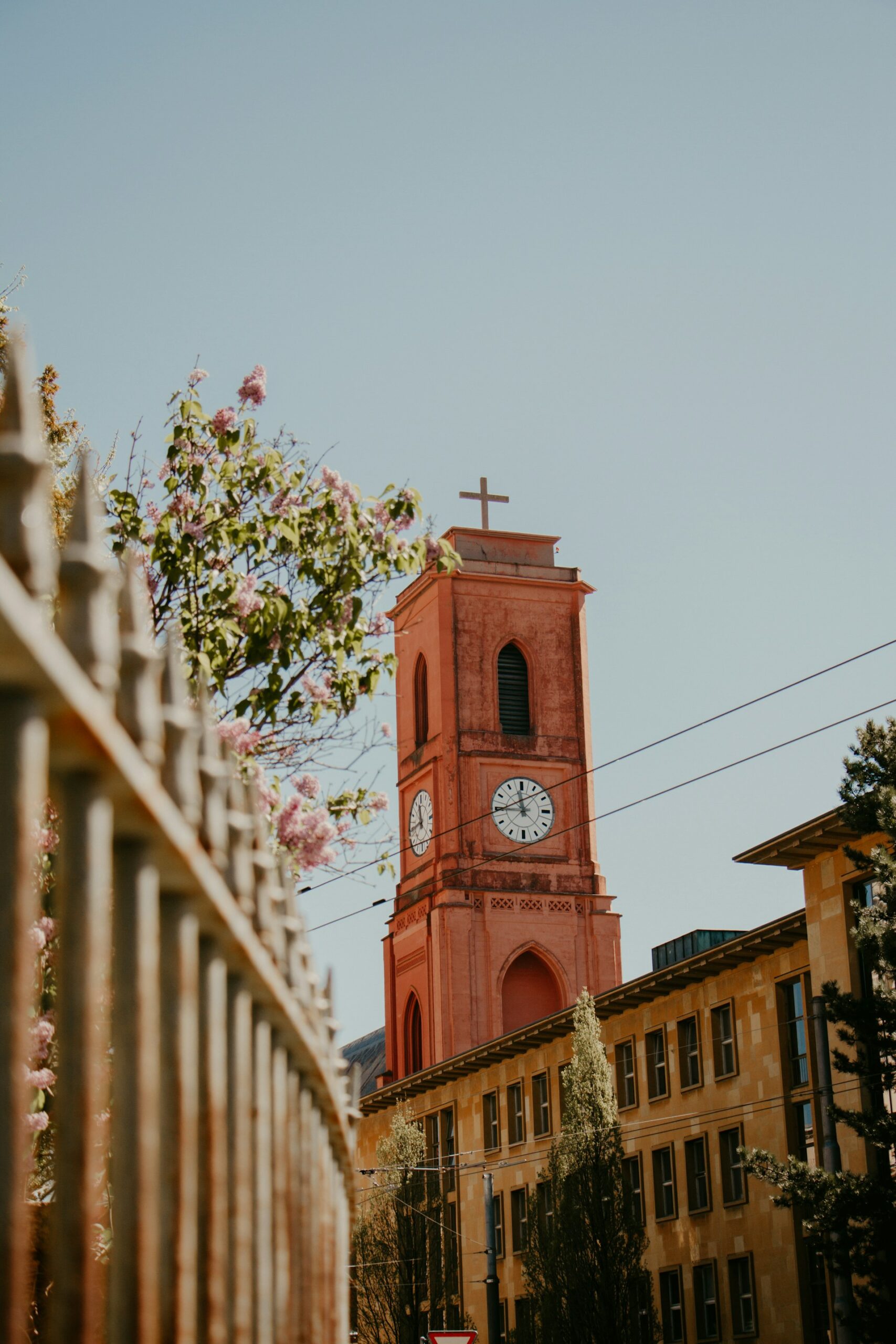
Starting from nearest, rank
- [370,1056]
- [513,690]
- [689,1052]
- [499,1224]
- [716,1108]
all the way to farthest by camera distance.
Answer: [716,1108], [689,1052], [499,1224], [513,690], [370,1056]

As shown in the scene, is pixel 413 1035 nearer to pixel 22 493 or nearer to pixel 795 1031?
pixel 795 1031

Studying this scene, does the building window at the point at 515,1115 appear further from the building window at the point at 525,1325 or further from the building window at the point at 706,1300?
the building window at the point at 706,1300

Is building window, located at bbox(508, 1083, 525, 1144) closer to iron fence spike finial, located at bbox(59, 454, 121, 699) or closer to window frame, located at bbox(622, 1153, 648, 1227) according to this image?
window frame, located at bbox(622, 1153, 648, 1227)

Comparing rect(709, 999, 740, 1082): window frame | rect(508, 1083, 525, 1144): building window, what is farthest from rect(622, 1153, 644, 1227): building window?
rect(508, 1083, 525, 1144): building window

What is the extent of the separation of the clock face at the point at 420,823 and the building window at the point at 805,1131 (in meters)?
27.9

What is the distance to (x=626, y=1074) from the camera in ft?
146

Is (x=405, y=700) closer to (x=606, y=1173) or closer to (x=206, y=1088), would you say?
(x=606, y=1173)

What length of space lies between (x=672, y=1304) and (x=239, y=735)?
35.1 m

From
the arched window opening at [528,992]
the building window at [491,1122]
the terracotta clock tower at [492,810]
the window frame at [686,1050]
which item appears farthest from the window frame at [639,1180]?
the arched window opening at [528,992]

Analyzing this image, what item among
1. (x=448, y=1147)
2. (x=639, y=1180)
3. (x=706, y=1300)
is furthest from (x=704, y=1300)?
(x=448, y=1147)

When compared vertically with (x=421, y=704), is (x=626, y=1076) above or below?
below

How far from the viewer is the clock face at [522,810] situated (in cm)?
6438

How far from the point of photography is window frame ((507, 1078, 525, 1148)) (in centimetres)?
4953

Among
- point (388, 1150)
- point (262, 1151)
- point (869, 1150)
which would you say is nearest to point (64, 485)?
point (262, 1151)
